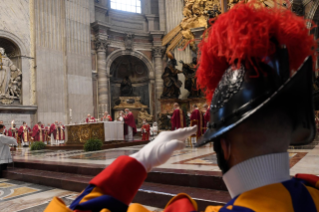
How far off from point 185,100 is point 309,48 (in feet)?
55.6

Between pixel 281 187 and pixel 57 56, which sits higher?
pixel 57 56

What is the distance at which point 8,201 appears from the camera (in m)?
3.67

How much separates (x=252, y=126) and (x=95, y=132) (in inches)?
408

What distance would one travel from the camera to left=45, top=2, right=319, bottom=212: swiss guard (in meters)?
0.79

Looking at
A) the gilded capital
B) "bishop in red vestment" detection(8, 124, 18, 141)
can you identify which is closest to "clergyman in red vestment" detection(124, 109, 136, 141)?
"bishop in red vestment" detection(8, 124, 18, 141)

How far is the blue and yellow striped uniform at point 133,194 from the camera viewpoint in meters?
0.76

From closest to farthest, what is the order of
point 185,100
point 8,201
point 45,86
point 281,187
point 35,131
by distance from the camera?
point 281,187 → point 8,201 → point 35,131 → point 45,86 → point 185,100

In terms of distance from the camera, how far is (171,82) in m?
18.2

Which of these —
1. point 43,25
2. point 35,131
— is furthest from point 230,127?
point 43,25

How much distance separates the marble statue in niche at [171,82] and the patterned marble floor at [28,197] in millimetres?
13569

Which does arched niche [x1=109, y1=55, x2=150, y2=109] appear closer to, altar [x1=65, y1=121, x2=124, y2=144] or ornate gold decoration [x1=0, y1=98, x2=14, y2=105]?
ornate gold decoration [x1=0, y1=98, x2=14, y2=105]

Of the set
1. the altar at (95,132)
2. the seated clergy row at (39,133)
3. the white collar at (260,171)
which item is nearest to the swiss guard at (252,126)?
the white collar at (260,171)

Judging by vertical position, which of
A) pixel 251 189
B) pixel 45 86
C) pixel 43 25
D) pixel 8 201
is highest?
pixel 43 25

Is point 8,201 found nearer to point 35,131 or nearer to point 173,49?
point 35,131
